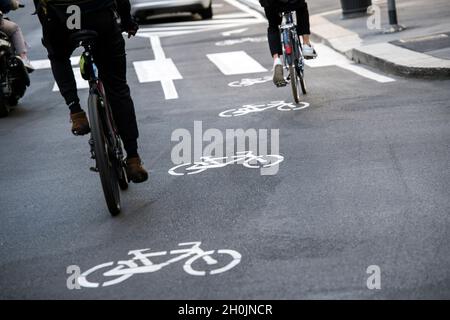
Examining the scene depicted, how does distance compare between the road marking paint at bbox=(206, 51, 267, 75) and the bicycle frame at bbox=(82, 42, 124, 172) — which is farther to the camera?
the road marking paint at bbox=(206, 51, 267, 75)

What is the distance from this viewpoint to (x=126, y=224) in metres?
6.06

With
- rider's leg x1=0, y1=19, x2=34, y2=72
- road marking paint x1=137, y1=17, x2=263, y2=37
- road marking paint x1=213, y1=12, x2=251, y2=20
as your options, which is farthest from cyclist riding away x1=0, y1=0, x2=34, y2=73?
road marking paint x1=213, y1=12, x2=251, y2=20

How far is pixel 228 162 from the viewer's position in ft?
25.5

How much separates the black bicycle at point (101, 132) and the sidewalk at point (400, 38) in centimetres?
541

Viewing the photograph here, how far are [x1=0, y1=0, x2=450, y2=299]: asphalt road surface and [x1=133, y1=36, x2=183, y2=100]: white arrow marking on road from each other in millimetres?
1396

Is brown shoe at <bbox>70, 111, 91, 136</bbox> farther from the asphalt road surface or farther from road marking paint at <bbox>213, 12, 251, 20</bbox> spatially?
road marking paint at <bbox>213, 12, 251, 20</bbox>

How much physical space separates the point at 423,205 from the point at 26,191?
3100 mm

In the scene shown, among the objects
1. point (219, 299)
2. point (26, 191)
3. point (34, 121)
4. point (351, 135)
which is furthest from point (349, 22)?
point (219, 299)

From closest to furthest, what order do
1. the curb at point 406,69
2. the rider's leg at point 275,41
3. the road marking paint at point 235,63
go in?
the rider's leg at point 275,41 < the curb at point 406,69 < the road marking paint at point 235,63

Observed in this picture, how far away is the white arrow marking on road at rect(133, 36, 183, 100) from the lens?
13244mm

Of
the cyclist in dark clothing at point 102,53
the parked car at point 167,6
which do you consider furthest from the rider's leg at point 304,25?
the parked car at point 167,6

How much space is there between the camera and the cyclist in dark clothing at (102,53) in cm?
630

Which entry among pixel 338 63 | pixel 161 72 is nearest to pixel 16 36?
pixel 161 72

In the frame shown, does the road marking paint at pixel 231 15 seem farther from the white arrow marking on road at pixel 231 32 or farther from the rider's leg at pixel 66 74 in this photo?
the rider's leg at pixel 66 74
